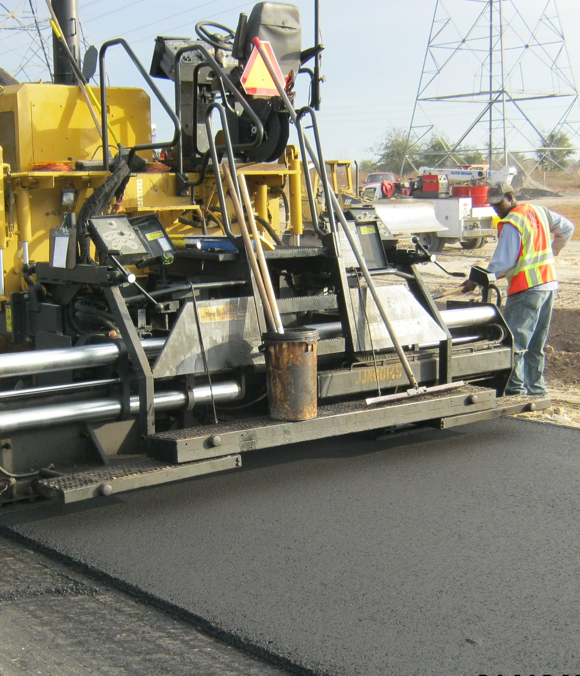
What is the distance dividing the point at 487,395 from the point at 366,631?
2.41 m

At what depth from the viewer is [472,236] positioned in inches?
744

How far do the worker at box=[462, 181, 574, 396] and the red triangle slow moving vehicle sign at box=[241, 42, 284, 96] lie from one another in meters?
2.18

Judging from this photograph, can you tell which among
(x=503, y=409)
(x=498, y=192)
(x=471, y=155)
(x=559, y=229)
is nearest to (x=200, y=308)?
(x=503, y=409)

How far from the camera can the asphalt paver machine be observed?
4.19 metres

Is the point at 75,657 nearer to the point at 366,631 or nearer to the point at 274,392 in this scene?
the point at 366,631

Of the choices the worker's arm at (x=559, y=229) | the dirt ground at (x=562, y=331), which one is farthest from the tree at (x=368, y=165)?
the worker's arm at (x=559, y=229)

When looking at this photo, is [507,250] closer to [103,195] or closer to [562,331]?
[103,195]

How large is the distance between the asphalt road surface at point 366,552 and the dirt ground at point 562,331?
1332 mm

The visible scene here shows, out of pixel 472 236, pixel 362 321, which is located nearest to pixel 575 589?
pixel 362 321

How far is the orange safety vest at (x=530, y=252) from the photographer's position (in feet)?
21.0

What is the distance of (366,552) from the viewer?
364 cm

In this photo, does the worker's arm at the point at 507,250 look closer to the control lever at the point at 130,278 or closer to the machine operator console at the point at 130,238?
the machine operator console at the point at 130,238

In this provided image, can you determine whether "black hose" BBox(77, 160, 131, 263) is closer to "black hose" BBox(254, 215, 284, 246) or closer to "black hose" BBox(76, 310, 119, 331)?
"black hose" BBox(76, 310, 119, 331)

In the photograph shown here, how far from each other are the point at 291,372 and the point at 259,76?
6.07 ft
